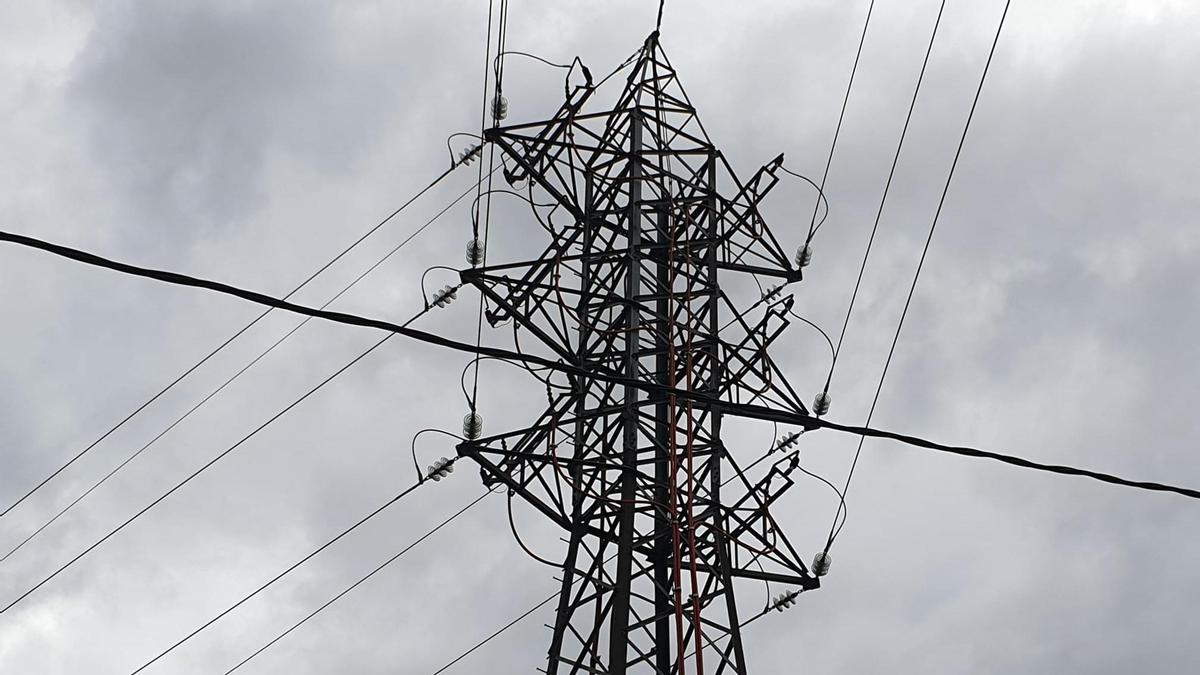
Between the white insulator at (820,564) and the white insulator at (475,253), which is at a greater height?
the white insulator at (475,253)

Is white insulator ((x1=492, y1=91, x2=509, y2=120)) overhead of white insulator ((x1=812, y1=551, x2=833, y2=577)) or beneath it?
overhead

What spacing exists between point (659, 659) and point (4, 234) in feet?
22.4

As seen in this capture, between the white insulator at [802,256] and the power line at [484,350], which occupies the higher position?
the white insulator at [802,256]

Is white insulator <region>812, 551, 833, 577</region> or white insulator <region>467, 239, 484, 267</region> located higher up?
white insulator <region>467, 239, 484, 267</region>

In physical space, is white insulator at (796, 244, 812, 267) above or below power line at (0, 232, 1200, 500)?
above

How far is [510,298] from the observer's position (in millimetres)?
13055

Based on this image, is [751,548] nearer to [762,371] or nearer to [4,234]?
[762,371]

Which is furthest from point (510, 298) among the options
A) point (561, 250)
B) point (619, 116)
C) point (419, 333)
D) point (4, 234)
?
point (4, 234)

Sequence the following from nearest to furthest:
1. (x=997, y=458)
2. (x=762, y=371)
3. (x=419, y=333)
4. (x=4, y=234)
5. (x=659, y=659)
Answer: (x=4, y=234)
(x=419, y=333)
(x=997, y=458)
(x=659, y=659)
(x=762, y=371)

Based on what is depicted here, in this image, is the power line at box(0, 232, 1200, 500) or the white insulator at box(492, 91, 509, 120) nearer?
the power line at box(0, 232, 1200, 500)

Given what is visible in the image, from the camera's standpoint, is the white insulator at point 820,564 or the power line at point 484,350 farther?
the white insulator at point 820,564

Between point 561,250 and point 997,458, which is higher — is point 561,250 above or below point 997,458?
above

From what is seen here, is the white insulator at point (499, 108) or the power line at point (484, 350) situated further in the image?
the white insulator at point (499, 108)

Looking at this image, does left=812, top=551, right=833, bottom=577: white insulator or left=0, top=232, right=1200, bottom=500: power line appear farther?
left=812, top=551, right=833, bottom=577: white insulator
